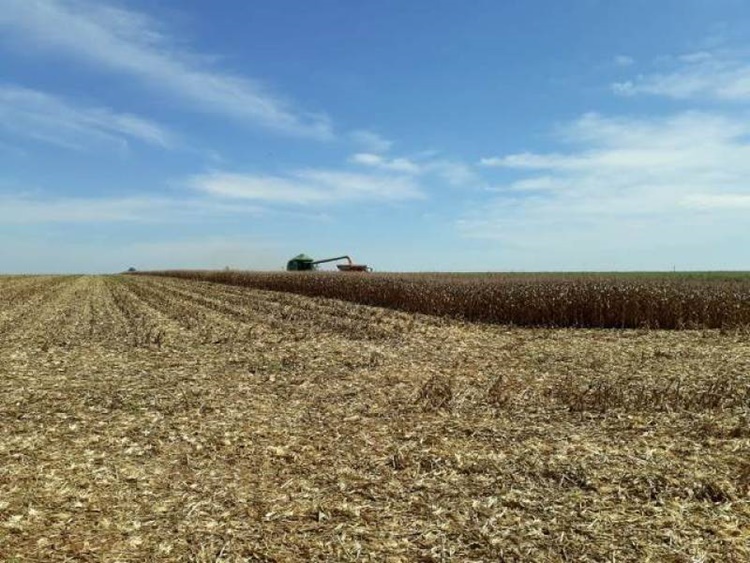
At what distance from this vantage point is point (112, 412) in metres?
9.26

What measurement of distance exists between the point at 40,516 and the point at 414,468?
11.7 feet

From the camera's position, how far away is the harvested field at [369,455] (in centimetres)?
531

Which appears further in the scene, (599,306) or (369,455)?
(599,306)

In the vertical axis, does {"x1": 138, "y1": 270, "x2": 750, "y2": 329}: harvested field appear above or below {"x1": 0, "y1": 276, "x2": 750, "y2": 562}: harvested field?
above

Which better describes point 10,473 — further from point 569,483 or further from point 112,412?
point 569,483

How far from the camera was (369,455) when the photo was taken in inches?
294

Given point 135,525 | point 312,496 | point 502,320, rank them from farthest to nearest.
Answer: point 502,320 → point 312,496 → point 135,525

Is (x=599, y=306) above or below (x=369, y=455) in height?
above

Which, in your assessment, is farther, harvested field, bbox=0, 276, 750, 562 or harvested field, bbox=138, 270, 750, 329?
harvested field, bbox=138, 270, 750, 329

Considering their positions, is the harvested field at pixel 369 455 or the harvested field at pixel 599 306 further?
the harvested field at pixel 599 306

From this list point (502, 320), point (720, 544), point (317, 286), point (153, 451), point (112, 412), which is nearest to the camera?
point (720, 544)

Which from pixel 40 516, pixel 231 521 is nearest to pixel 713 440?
pixel 231 521

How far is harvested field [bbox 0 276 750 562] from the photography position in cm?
531

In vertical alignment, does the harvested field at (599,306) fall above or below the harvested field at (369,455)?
above
